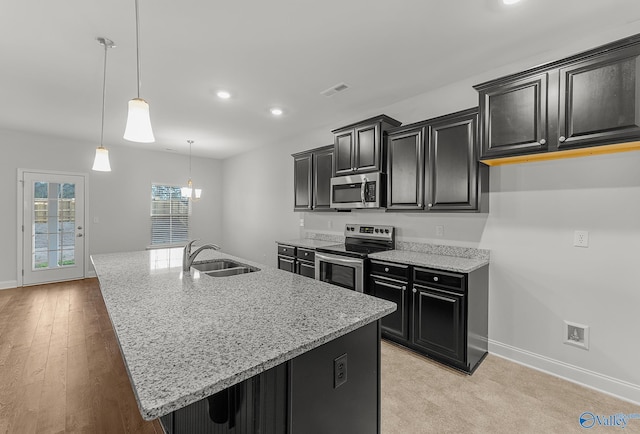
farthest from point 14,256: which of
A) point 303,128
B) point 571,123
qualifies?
point 571,123

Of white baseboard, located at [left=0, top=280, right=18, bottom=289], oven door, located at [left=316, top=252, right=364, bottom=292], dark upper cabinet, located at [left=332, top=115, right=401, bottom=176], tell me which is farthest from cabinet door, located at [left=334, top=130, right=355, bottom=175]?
white baseboard, located at [left=0, top=280, right=18, bottom=289]

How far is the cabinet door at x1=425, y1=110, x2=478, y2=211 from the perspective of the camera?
8.59 feet

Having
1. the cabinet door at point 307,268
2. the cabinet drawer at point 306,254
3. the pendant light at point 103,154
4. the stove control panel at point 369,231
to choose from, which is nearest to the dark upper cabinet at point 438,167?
the stove control panel at point 369,231

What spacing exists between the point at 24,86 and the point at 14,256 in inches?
136

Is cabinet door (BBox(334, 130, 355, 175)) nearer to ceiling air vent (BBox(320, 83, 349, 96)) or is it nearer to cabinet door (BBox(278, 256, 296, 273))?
ceiling air vent (BBox(320, 83, 349, 96))

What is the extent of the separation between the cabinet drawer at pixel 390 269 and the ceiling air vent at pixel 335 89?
190 cm

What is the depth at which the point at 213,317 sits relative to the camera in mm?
1251

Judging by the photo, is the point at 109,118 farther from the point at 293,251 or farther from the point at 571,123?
the point at 571,123

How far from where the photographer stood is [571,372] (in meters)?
2.33

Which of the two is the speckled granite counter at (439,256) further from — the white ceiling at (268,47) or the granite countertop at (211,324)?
the white ceiling at (268,47)

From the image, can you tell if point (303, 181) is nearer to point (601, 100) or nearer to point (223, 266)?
point (223, 266)

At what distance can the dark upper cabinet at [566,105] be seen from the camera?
5.97 ft

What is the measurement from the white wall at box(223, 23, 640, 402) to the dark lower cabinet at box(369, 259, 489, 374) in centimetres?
28

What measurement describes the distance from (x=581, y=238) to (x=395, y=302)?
5.22 feet
